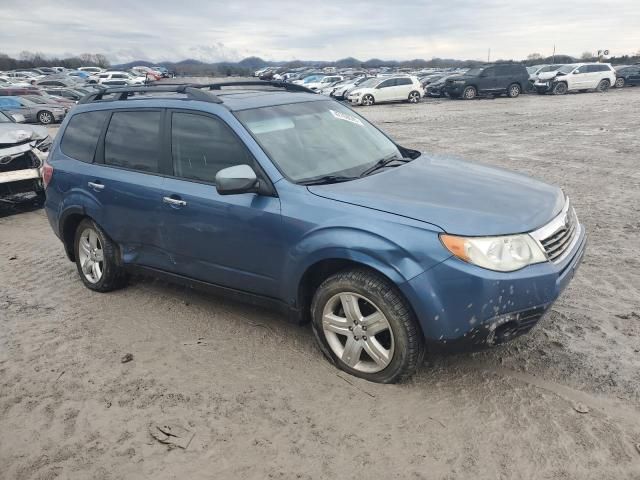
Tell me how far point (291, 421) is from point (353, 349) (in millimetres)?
609

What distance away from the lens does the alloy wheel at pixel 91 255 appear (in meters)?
4.93

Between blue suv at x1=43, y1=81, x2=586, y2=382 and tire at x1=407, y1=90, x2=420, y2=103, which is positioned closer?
blue suv at x1=43, y1=81, x2=586, y2=382

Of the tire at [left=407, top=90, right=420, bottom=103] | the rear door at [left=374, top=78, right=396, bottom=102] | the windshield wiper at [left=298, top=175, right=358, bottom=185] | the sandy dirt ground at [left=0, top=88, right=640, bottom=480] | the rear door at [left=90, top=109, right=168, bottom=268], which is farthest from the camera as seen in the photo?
the tire at [left=407, top=90, right=420, bottom=103]

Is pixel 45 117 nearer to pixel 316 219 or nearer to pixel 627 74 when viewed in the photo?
pixel 316 219

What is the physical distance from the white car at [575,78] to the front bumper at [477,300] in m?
30.9

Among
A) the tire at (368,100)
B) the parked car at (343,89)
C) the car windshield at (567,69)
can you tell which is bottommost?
the tire at (368,100)

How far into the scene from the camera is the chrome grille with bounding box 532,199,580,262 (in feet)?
10.3

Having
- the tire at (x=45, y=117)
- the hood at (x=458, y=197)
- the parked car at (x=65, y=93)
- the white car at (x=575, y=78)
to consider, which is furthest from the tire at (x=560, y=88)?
the hood at (x=458, y=197)

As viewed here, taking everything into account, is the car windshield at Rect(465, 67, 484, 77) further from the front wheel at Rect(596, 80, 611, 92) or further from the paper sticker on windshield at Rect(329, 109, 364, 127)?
the paper sticker on windshield at Rect(329, 109, 364, 127)

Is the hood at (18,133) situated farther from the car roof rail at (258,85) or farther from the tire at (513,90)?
the tire at (513,90)

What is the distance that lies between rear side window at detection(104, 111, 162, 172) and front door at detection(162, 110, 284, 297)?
22cm

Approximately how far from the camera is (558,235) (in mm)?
3328

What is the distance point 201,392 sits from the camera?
3396 millimetres

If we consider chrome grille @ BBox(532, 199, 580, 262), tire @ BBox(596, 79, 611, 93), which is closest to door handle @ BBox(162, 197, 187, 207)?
chrome grille @ BBox(532, 199, 580, 262)
